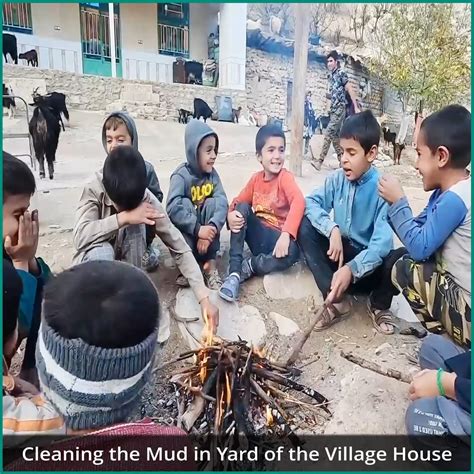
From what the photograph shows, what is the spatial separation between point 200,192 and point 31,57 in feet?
2.48

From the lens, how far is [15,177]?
1672mm

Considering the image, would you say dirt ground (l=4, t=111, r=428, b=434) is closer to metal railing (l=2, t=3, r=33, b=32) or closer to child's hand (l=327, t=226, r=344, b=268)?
child's hand (l=327, t=226, r=344, b=268)

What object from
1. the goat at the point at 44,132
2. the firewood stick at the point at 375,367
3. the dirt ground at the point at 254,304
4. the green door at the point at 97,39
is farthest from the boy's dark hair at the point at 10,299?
the firewood stick at the point at 375,367

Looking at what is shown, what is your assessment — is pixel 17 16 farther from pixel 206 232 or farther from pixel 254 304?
pixel 254 304

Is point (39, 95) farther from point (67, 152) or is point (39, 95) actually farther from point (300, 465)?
point (300, 465)

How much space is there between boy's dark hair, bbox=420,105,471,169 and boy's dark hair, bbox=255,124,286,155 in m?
0.52

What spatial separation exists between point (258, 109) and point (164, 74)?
1.25 feet

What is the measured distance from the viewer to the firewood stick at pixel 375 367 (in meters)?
1.78

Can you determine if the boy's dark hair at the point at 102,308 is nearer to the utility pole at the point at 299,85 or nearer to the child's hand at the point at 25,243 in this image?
the child's hand at the point at 25,243

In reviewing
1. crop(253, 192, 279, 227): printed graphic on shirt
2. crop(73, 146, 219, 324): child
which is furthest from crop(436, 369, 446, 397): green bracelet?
crop(73, 146, 219, 324): child

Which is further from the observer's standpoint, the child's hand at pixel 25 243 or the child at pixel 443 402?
the child's hand at pixel 25 243

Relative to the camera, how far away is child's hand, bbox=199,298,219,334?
182 centimetres

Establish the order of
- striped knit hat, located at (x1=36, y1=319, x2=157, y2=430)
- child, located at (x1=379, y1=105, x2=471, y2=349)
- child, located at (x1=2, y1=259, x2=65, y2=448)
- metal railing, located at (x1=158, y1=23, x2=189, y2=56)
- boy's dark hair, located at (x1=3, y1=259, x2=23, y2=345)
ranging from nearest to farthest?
striped knit hat, located at (x1=36, y1=319, x2=157, y2=430)
child, located at (x1=2, y1=259, x2=65, y2=448)
boy's dark hair, located at (x1=3, y1=259, x2=23, y2=345)
child, located at (x1=379, y1=105, x2=471, y2=349)
metal railing, located at (x1=158, y1=23, x2=189, y2=56)

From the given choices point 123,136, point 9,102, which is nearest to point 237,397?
point 123,136
